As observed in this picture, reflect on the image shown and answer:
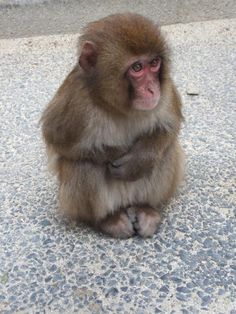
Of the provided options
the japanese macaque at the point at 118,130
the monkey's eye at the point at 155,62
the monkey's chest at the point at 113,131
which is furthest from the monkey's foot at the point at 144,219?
the monkey's eye at the point at 155,62

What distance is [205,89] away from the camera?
10.1 feet

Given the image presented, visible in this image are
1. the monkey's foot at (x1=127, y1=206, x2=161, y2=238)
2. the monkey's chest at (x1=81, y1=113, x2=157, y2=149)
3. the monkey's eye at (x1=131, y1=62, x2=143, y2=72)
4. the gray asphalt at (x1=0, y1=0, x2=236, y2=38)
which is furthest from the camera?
A: the gray asphalt at (x1=0, y1=0, x2=236, y2=38)

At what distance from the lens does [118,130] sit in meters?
1.75

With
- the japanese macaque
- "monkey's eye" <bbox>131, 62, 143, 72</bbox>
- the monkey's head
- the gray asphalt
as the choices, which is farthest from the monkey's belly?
the gray asphalt

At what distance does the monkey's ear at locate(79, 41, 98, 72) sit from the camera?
1625 millimetres

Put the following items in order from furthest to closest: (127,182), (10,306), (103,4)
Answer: (103,4)
(127,182)
(10,306)

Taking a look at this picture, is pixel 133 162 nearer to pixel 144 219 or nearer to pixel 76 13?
pixel 144 219

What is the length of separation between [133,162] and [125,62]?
37cm

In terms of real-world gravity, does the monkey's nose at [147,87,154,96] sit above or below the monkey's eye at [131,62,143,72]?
below

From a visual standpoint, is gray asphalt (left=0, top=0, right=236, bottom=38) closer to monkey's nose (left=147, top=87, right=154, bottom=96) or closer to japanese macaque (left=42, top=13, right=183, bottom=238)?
japanese macaque (left=42, top=13, right=183, bottom=238)

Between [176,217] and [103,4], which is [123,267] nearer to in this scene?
[176,217]

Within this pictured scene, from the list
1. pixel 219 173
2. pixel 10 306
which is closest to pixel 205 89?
pixel 219 173

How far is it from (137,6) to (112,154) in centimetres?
268

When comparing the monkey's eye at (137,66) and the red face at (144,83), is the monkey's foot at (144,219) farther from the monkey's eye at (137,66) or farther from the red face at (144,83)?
the monkey's eye at (137,66)
